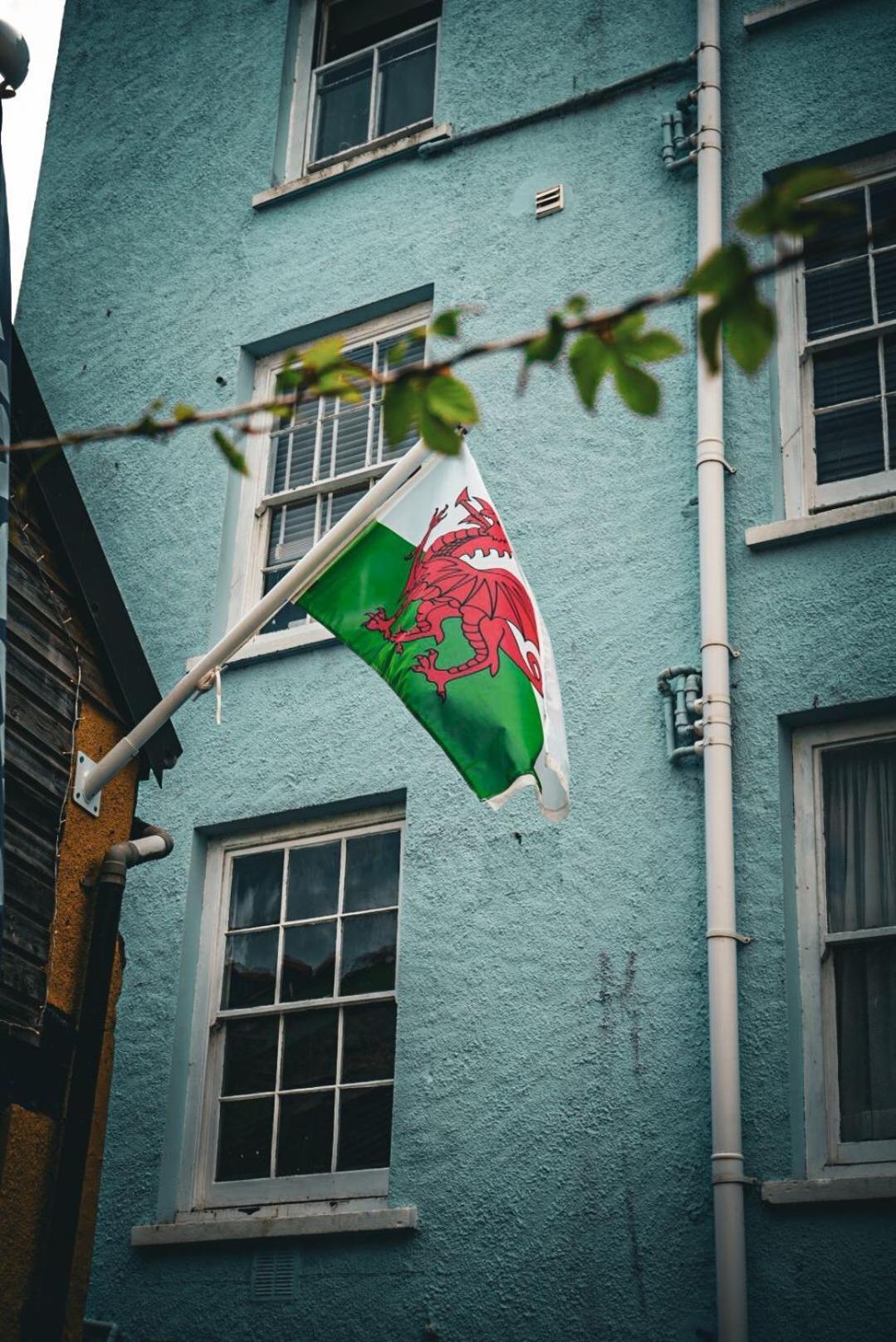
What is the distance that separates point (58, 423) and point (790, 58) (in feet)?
17.8

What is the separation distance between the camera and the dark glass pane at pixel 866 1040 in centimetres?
727

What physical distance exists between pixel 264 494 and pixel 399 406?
313 inches

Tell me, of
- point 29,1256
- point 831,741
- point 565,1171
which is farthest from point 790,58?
point 29,1256

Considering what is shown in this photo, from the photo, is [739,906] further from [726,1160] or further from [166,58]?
[166,58]

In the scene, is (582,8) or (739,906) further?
(582,8)

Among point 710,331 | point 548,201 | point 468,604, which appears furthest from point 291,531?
point 710,331

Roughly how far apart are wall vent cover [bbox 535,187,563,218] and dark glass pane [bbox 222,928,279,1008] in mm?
4698

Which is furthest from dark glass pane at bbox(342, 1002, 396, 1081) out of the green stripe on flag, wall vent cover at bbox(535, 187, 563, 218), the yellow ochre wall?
wall vent cover at bbox(535, 187, 563, 218)

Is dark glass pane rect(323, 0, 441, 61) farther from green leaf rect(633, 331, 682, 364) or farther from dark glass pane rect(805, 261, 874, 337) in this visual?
green leaf rect(633, 331, 682, 364)

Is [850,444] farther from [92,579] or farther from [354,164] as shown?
[354,164]

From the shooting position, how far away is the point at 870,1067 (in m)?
7.37

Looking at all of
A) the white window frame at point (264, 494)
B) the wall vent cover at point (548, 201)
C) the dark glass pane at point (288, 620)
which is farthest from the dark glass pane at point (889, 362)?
the dark glass pane at point (288, 620)

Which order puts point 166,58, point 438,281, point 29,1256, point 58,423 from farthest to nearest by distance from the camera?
point 166,58
point 58,423
point 438,281
point 29,1256

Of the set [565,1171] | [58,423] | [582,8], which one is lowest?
[565,1171]
